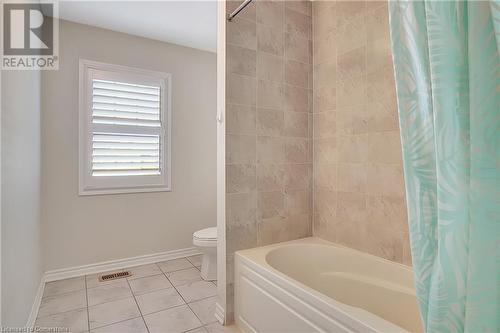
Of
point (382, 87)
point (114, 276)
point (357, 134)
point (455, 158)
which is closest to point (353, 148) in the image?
point (357, 134)

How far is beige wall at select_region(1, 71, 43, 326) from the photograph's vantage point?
4.23ft

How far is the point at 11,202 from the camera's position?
54.7 inches

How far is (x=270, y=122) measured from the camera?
6.81ft

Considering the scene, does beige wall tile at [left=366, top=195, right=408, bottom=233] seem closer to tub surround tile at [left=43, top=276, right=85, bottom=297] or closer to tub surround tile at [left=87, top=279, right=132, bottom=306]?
tub surround tile at [left=87, top=279, right=132, bottom=306]

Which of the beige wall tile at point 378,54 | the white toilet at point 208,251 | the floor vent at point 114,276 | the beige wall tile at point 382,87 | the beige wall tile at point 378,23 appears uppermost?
the beige wall tile at point 378,23

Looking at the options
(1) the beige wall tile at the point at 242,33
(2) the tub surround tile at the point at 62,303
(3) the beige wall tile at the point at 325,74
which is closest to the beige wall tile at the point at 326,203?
(3) the beige wall tile at the point at 325,74

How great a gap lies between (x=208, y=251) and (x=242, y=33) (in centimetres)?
192

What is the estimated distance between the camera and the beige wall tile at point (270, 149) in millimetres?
2031

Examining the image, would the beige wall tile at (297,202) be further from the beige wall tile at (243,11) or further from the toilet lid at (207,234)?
the beige wall tile at (243,11)

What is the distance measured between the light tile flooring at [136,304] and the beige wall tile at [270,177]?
1027mm

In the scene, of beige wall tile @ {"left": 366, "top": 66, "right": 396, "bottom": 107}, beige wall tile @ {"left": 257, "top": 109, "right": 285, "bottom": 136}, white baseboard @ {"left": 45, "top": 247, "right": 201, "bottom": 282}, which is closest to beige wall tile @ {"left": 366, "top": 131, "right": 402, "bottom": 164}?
beige wall tile @ {"left": 366, "top": 66, "right": 396, "bottom": 107}

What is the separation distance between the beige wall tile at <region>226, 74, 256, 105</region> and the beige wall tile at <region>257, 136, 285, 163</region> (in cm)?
30

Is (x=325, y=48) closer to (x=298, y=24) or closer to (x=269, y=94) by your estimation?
(x=298, y=24)

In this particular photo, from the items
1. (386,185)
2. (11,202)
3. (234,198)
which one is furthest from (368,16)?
(11,202)
